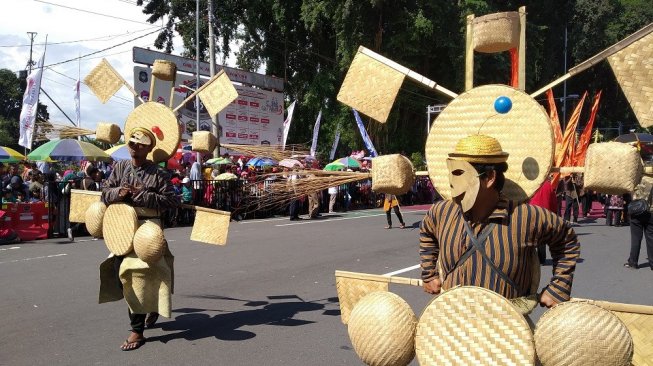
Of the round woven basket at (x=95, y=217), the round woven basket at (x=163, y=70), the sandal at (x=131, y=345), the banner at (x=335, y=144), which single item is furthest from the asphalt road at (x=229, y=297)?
the banner at (x=335, y=144)

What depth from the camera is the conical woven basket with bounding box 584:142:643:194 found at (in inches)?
106

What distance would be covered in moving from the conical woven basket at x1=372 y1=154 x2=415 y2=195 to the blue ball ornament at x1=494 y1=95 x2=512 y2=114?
0.57m

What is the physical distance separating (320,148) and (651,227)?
19.8 m

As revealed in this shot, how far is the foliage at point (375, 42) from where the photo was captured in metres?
24.5

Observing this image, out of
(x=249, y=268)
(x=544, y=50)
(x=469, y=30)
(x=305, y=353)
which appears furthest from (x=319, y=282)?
(x=544, y=50)

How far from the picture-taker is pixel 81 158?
13.7 meters

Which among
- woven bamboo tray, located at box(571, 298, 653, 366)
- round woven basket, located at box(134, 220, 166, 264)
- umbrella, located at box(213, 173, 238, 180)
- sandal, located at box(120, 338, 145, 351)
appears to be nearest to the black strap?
woven bamboo tray, located at box(571, 298, 653, 366)

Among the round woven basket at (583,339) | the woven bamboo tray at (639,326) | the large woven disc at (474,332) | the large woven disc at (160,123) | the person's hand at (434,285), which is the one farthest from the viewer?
the large woven disc at (160,123)

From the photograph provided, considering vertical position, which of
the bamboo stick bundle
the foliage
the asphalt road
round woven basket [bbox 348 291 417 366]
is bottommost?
the asphalt road

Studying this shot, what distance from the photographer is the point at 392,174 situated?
3131 millimetres

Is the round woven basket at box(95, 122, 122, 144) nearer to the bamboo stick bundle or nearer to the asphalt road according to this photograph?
the bamboo stick bundle

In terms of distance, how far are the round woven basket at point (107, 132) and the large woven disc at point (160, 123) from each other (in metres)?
0.40

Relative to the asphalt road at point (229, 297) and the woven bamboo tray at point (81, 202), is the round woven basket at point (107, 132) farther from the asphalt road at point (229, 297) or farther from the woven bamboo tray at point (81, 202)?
the asphalt road at point (229, 297)

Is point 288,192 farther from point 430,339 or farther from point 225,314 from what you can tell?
point 225,314
